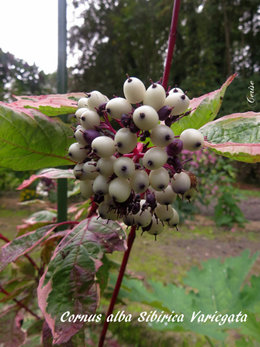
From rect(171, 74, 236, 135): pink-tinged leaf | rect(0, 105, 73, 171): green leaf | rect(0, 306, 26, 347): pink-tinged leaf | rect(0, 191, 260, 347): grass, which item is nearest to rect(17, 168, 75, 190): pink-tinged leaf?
rect(0, 105, 73, 171): green leaf

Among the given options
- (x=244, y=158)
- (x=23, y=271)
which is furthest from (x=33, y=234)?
(x=244, y=158)

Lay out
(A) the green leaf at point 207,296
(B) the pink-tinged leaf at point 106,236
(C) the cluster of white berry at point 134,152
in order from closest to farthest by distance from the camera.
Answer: (C) the cluster of white berry at point 134,152
(B) the pink-tinged leaf at point 106,236
(A) the green leaf at point 207,296

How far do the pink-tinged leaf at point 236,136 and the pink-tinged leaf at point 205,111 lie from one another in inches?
0.4

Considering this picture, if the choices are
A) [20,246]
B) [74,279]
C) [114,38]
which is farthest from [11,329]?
[114,38]

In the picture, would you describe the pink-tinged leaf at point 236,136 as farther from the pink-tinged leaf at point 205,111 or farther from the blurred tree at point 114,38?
the blurred tree at point 114,38

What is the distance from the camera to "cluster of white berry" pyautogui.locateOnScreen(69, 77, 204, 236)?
0.84 ft

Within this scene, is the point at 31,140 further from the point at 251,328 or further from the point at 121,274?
the point at 251,328

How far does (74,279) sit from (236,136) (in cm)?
25

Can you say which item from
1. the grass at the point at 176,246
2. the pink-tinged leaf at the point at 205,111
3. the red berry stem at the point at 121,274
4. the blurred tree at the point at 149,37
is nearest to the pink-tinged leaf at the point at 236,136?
the pink-tinged leaf at the point at 205,111

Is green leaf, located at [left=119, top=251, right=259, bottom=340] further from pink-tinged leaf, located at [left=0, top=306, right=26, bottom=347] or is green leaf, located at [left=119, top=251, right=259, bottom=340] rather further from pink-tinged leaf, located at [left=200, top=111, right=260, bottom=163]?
pink-tinged leaf, located at [left=200, top=111, right=260, bottom=163]

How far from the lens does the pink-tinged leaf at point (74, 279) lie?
292 millimetres

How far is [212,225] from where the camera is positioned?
2801mm

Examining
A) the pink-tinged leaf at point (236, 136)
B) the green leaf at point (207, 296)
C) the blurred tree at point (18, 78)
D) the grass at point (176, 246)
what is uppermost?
the blurred tree at point (18, 78)

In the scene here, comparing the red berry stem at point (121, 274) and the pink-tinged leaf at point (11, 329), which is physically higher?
the red berry stem at point (121, 274)
